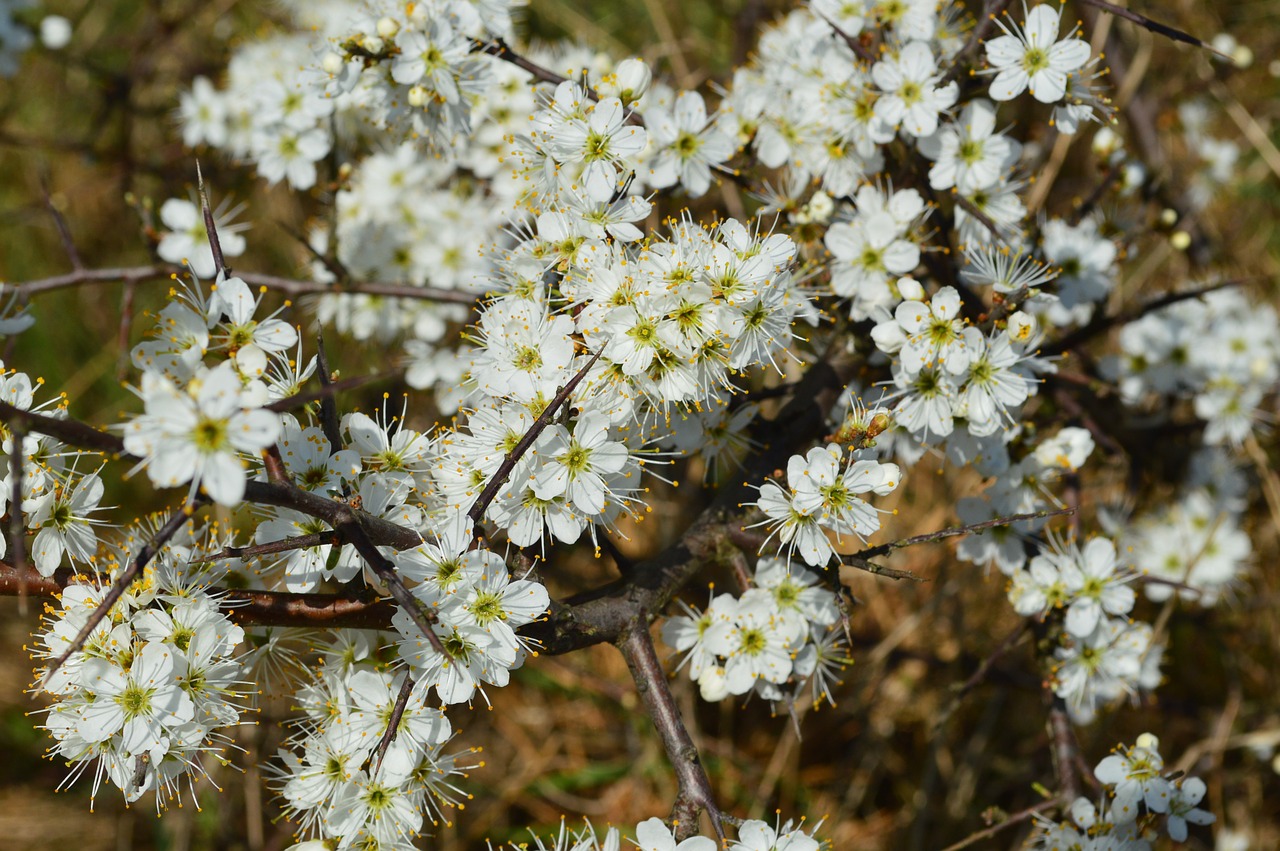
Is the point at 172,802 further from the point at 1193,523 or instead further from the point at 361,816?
the point at 1193,523

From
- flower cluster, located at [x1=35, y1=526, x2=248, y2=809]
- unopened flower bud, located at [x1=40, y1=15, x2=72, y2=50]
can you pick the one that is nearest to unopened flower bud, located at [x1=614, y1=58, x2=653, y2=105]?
flower cluster, located at [x1=35, y1=526, x2=248, y2=809]

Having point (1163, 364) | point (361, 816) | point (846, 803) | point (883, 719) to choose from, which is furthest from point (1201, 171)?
point (361, 816)

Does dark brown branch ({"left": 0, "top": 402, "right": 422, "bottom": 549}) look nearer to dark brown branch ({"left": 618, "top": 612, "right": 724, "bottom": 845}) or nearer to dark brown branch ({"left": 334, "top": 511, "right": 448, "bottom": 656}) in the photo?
dark brown branch ({"left": 334, "top": 511, "right": 448, "bottom": 656})

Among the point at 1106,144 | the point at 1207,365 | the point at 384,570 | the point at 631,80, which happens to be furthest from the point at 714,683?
the point at 1207,365

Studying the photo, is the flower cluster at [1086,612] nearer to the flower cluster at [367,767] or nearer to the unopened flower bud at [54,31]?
the flower cluster at [367,767]

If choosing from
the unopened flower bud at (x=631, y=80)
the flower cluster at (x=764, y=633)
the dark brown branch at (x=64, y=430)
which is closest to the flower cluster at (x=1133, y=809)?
the flower cluster at (x=764, y=633)

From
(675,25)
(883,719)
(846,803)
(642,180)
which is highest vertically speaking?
(675,25)
